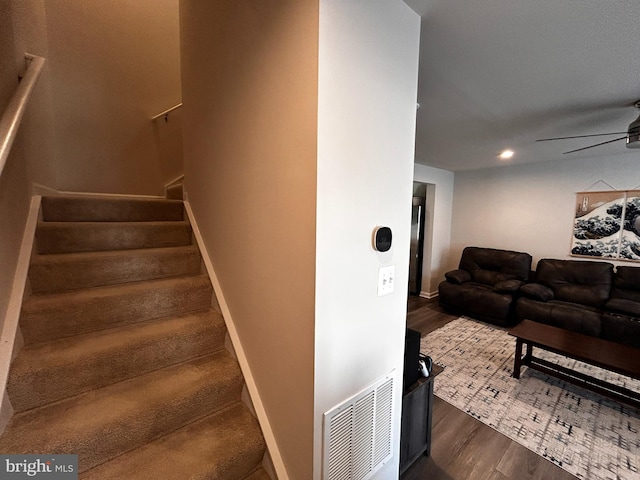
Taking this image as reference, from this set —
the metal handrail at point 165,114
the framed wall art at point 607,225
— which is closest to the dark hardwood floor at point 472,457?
the framed wall art at point 607,225

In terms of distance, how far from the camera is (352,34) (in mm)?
980

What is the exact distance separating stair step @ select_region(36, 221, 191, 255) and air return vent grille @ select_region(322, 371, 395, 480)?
1740mm

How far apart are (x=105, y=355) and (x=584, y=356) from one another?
3.40m

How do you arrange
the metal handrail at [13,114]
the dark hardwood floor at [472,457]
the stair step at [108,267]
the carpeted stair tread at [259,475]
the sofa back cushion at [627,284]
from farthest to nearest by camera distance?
the sofa back cushion at [627,284] → the dark hardwood floor at [472,457] → the stair step at [108,267] → the carpeted stair tread at [259,475] → the metal handrail at [13,114]

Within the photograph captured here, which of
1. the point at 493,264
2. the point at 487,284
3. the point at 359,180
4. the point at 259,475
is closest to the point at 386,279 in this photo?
the point at 359,180

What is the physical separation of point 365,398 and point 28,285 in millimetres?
1874

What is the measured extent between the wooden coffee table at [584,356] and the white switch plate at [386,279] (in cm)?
215

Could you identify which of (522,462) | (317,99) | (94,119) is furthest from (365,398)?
(94,119)

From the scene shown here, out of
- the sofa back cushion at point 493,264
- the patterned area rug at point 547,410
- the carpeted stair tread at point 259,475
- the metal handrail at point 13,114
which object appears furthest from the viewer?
the sofa back cushion at point 493,264

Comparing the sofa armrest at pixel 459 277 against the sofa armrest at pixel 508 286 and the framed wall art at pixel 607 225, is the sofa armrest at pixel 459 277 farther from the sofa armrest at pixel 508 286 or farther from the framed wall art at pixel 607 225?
the framed wall art at pixel 607 225

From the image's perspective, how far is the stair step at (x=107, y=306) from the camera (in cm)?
135

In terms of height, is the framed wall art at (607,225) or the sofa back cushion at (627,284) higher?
the framed wall art at (607,225)

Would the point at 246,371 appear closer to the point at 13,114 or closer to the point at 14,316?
the point at 14,316

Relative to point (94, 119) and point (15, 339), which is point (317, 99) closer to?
point (15, 339)
